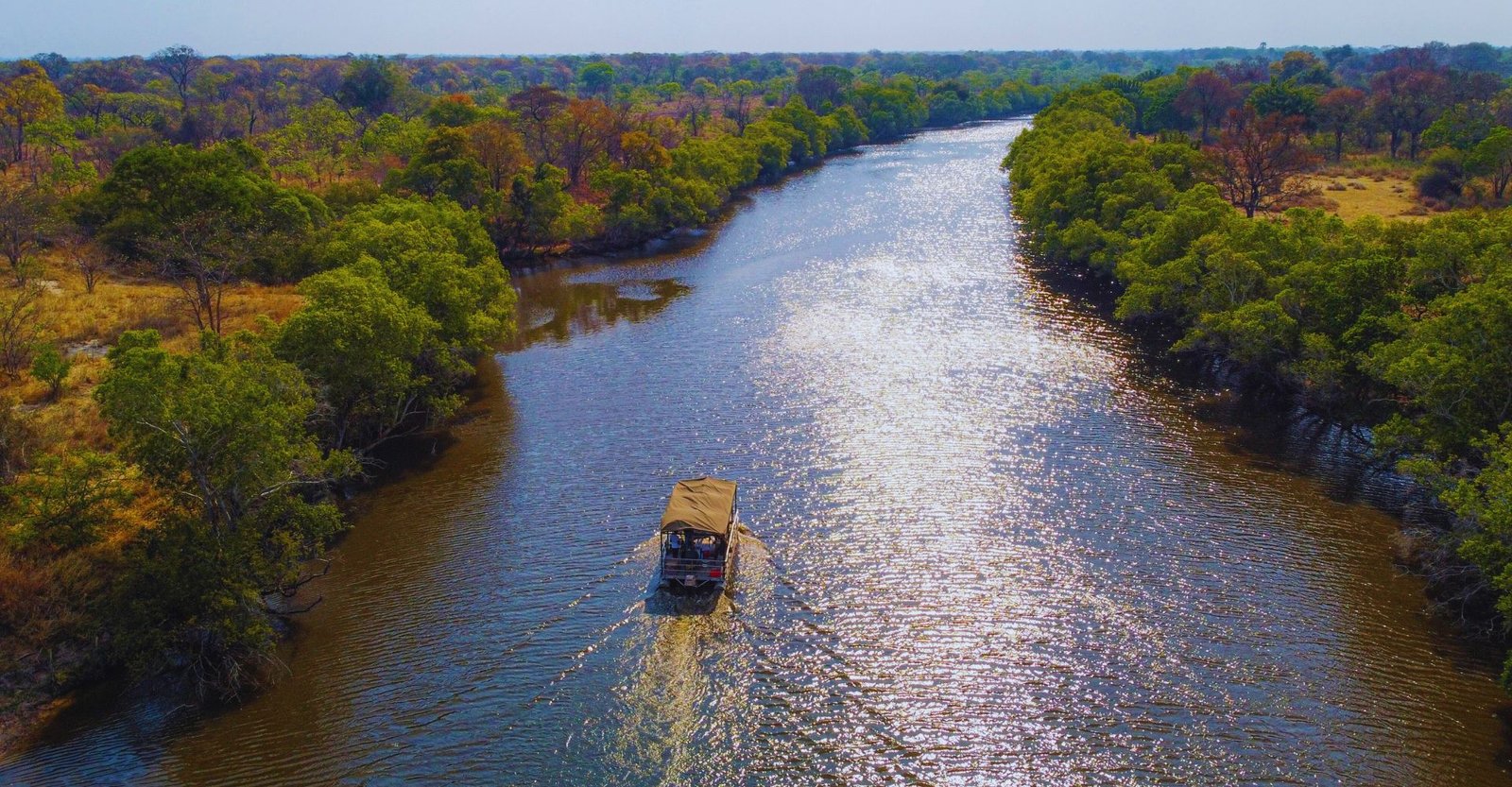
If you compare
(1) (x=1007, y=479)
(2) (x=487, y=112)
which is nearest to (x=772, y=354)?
(1) (x=1007, y=479)

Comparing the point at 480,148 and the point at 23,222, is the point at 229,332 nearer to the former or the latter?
the point at 23,222

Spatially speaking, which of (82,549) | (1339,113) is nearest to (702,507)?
(82,549)

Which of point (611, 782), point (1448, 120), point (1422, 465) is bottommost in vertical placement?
point (611, 782)

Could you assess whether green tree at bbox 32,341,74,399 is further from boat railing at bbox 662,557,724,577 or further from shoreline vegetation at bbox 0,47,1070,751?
boat railing at bbox 662,557,724,577

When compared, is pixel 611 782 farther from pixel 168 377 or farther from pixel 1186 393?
pixel 1186 393

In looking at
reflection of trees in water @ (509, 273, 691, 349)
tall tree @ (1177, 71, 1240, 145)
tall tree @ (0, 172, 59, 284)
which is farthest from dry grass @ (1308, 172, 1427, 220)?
tall tree @ (0, 172, 59, 284)

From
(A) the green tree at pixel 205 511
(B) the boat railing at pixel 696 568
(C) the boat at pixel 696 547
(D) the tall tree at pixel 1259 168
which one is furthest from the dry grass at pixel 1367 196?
(A) the green tree at pixel 205 511
